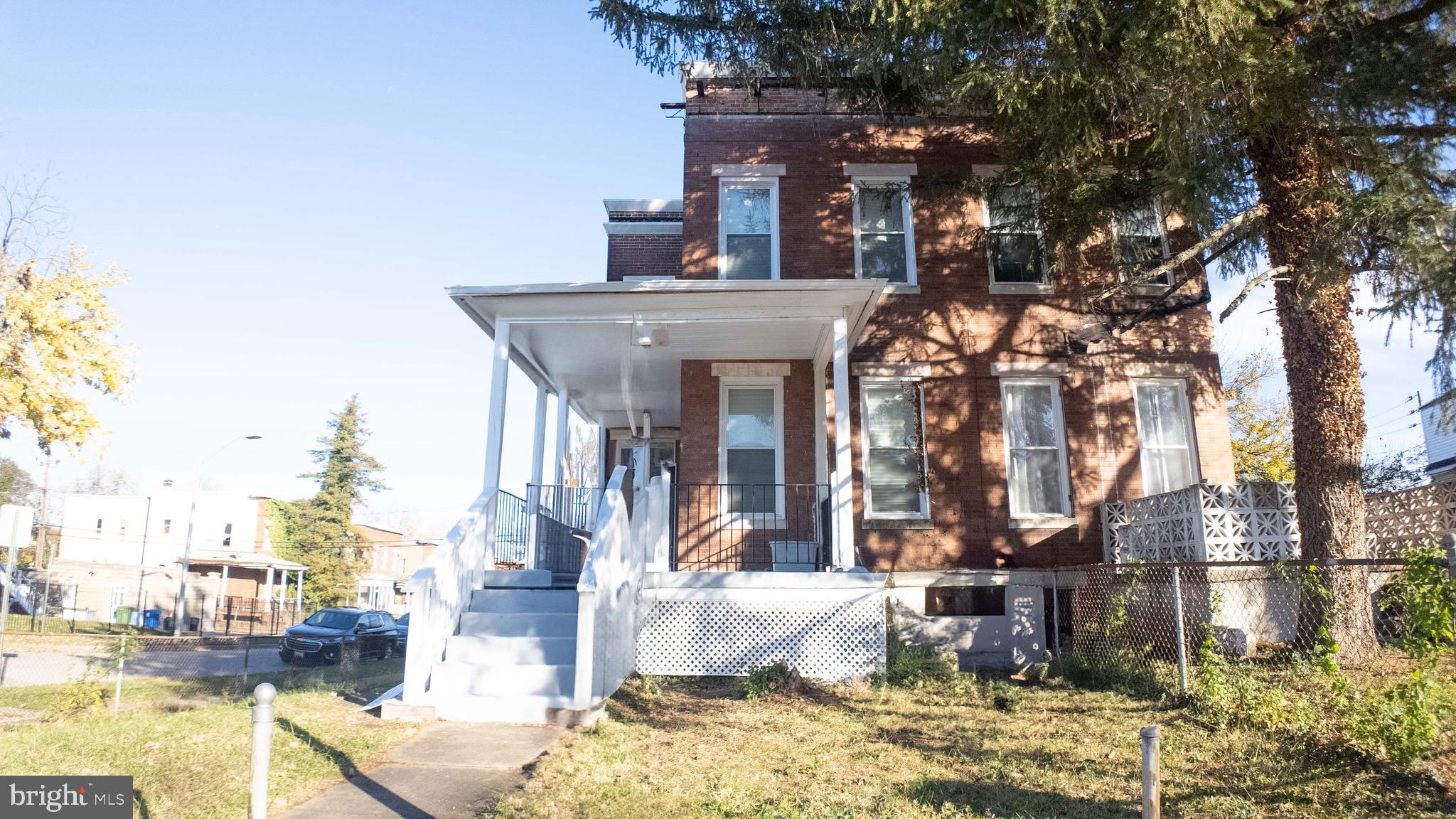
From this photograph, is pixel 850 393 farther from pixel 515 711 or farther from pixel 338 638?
pixel 338 638

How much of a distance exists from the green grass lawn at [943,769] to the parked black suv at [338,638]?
15436mm

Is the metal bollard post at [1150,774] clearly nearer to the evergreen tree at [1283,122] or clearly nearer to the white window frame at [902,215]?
the evergreen tree at [1283,122]

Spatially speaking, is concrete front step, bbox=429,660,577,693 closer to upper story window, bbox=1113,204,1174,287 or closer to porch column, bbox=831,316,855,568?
porch column, bbox=831,316,855,568

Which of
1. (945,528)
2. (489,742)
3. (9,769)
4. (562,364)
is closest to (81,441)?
(562,364)

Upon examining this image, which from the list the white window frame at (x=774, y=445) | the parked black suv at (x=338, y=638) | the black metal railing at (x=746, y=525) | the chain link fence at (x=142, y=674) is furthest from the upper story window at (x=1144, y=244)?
the parked black suv at (x=338, y=638)

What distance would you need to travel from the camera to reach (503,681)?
798 centimetres

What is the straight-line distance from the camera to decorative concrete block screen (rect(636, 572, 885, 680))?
972cm

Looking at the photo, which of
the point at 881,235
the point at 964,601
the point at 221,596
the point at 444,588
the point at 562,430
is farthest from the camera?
the point at 221,596

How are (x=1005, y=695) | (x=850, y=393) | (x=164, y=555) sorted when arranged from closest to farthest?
(x=1005, y=695) → (x=850, y=393) → (x=164, y=555)

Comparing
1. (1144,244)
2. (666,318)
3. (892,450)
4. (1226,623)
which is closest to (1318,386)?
(1226,623)

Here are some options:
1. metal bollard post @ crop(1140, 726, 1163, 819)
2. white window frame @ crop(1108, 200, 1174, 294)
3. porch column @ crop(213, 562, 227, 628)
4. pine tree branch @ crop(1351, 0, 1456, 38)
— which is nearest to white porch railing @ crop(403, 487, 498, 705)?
metal bollard post @ crop(1140, 726, 1163, 819)

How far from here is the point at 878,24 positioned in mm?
9625

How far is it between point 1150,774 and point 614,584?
5532mm

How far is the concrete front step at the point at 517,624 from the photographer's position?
8828mm
